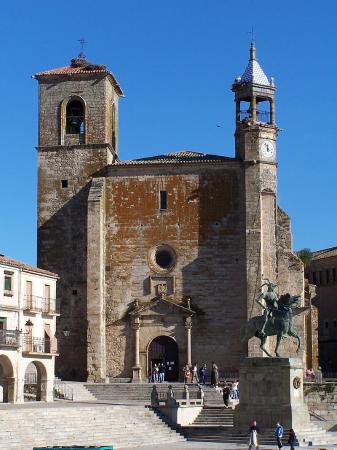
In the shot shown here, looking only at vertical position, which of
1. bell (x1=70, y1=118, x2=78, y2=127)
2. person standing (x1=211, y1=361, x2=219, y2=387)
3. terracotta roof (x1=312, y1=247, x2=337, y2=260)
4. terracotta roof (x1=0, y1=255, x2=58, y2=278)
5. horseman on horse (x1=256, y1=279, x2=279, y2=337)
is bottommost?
person standing (x1=211, y1=361, x2=219, y2=387)

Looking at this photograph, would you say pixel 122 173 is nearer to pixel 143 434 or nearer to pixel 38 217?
pixel 38 217

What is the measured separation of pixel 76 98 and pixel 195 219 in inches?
338

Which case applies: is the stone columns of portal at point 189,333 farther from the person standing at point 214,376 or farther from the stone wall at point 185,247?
the person standing at point 214,376

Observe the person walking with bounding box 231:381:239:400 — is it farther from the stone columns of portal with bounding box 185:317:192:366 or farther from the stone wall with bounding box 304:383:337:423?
the stone columns of portal with bounding box 185:317:192:366

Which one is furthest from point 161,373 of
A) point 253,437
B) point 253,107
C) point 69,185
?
point 253,437

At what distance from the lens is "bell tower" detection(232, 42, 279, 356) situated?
48875mm

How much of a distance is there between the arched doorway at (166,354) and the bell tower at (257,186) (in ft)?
13.1

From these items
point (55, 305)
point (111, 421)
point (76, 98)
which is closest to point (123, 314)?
point (55, 305)

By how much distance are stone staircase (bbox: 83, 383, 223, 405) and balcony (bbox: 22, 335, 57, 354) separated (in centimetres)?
261

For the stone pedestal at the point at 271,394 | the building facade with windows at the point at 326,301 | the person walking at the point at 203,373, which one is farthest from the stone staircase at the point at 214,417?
the building facade with windows at the point at 326,301

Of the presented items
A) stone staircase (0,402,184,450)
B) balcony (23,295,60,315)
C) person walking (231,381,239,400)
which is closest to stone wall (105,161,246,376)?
balcony (23,295,60,315)

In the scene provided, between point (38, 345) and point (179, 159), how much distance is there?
12.5m

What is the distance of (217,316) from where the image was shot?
49594mm

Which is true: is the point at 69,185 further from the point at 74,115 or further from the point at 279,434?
the point at 279,434
